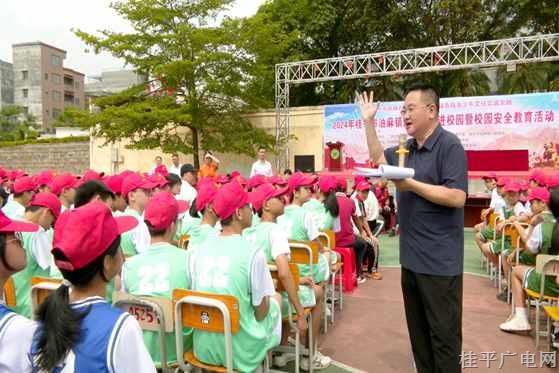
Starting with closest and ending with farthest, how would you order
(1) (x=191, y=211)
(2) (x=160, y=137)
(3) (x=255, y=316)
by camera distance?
(3) (x=255, y=316) < (1) (x=191, y=211) < (2) (x=160, y=137)

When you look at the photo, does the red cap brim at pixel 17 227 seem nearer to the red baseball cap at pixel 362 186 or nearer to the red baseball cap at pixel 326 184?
the red baseball cap at pixel 326 184

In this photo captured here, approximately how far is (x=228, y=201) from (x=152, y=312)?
79 centimetres

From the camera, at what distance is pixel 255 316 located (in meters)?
2.68

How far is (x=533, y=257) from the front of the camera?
481 cm

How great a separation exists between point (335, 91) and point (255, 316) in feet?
66.3

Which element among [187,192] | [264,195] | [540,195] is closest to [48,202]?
[264,195]

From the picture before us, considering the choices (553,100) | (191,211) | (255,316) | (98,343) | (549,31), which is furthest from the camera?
(549,31)

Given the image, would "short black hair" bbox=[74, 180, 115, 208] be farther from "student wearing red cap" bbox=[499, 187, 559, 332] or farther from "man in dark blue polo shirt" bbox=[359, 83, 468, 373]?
"student wearing red cap" bbox=[499, 187, 559, 332]

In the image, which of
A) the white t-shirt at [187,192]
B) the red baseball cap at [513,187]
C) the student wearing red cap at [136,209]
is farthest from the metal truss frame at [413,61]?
the student wearing red cap at [136,209]

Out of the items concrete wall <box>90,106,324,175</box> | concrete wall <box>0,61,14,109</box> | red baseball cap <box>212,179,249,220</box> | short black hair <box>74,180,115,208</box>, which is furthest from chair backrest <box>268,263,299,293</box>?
concrete wall <box>0,61,14,109</box>

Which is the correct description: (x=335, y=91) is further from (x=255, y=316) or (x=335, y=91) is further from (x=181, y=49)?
(x=255, y=316)

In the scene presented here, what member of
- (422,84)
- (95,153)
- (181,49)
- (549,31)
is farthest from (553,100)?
(95,153)

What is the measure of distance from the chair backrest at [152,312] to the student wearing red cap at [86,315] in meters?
0.95

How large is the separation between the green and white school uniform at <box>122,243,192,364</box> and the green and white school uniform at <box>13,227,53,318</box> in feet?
2.84
